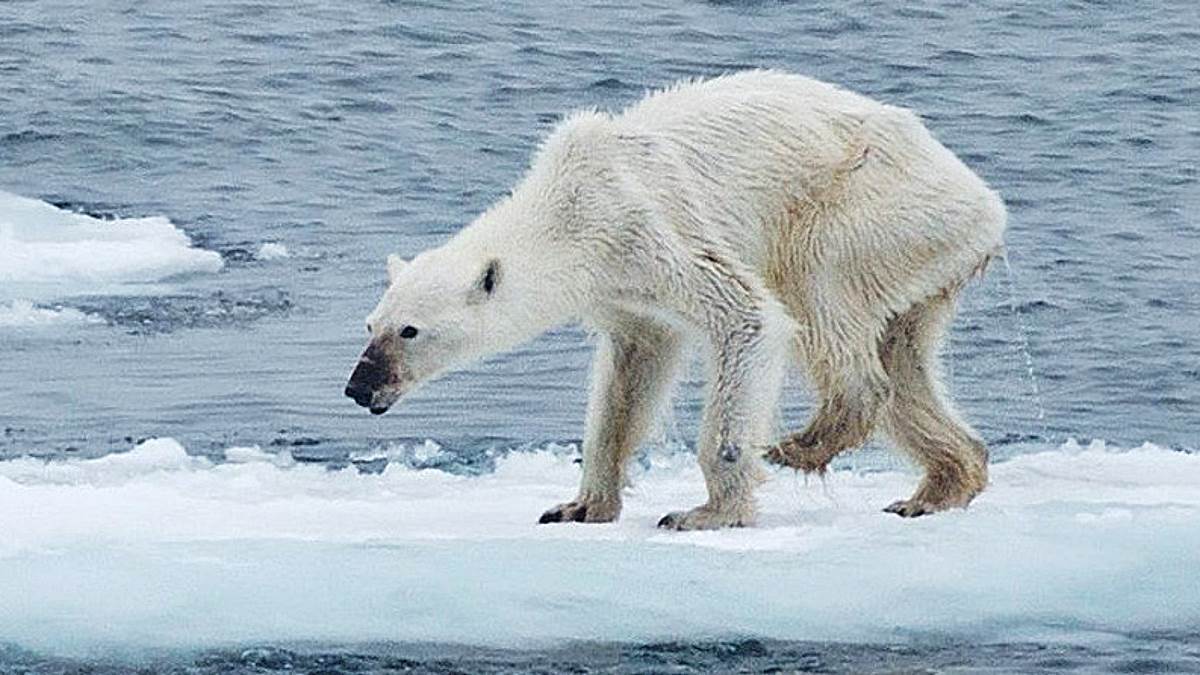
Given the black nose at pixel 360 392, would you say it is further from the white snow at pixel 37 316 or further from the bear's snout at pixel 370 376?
the white snow at pixel 37 316

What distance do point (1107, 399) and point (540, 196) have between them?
482 centimetres

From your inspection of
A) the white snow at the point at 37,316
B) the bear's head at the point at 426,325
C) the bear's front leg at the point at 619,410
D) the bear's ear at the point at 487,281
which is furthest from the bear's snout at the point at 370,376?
the white snow at the point at 37,316

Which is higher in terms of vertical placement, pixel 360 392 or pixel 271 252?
pixel 271 252

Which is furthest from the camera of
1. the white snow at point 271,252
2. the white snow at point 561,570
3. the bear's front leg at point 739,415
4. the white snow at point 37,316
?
the white snow at point 271,252

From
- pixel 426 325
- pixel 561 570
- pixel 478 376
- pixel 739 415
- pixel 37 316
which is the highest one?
pixel 37 316

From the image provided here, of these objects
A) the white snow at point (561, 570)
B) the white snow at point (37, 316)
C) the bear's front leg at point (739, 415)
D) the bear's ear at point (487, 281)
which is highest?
the white snow at point (37, 316)

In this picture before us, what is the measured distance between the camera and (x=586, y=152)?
31.0ft

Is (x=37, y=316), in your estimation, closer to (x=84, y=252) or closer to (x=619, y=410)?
(x=84, y=252)

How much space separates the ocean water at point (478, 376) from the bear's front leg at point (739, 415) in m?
0.15

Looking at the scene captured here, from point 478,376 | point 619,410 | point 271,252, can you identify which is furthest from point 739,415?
point 271,252

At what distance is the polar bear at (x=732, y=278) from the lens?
9273mm

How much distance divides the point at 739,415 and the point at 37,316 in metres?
6.42

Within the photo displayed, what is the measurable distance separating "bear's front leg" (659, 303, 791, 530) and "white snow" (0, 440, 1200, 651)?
0.12 meters

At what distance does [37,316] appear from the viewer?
1480 centimetres
